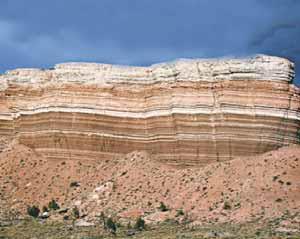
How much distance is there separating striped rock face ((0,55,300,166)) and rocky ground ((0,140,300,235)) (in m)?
1.65

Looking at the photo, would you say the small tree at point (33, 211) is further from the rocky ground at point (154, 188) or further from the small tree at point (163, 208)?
the small tree at point (163, 208)

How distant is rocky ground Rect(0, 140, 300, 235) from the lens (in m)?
57.8

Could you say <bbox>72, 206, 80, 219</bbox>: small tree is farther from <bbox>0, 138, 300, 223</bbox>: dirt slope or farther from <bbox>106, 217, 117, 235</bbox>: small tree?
<bbox>106, 217, 117, 235</bbox>: small tree

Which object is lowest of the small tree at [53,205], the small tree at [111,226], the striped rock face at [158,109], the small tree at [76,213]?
the small tree at [111,226]

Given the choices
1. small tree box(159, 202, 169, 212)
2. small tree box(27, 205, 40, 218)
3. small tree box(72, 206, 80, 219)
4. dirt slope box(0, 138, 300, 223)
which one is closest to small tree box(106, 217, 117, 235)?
dirt slope box(0, 138, 300, 223)

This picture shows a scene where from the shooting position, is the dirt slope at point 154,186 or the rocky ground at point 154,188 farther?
the dirt slope at point 154,186

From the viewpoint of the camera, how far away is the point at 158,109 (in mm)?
71688

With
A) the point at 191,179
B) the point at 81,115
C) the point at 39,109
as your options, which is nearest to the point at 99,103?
the point at 81,115

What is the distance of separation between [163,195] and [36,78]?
2311 cm

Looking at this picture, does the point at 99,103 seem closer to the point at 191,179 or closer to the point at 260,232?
the point at 191,179

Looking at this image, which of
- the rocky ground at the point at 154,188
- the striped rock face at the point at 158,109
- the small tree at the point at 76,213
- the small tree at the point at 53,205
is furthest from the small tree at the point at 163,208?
the small tree at the point at 53,205

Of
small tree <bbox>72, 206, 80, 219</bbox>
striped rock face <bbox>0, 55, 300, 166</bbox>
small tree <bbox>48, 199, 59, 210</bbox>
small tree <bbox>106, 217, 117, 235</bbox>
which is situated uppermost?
striped rock face <bbox>0, 55, 300, 166</bbox>

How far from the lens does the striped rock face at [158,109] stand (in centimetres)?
6744

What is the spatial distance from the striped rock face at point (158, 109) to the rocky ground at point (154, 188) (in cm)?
165
